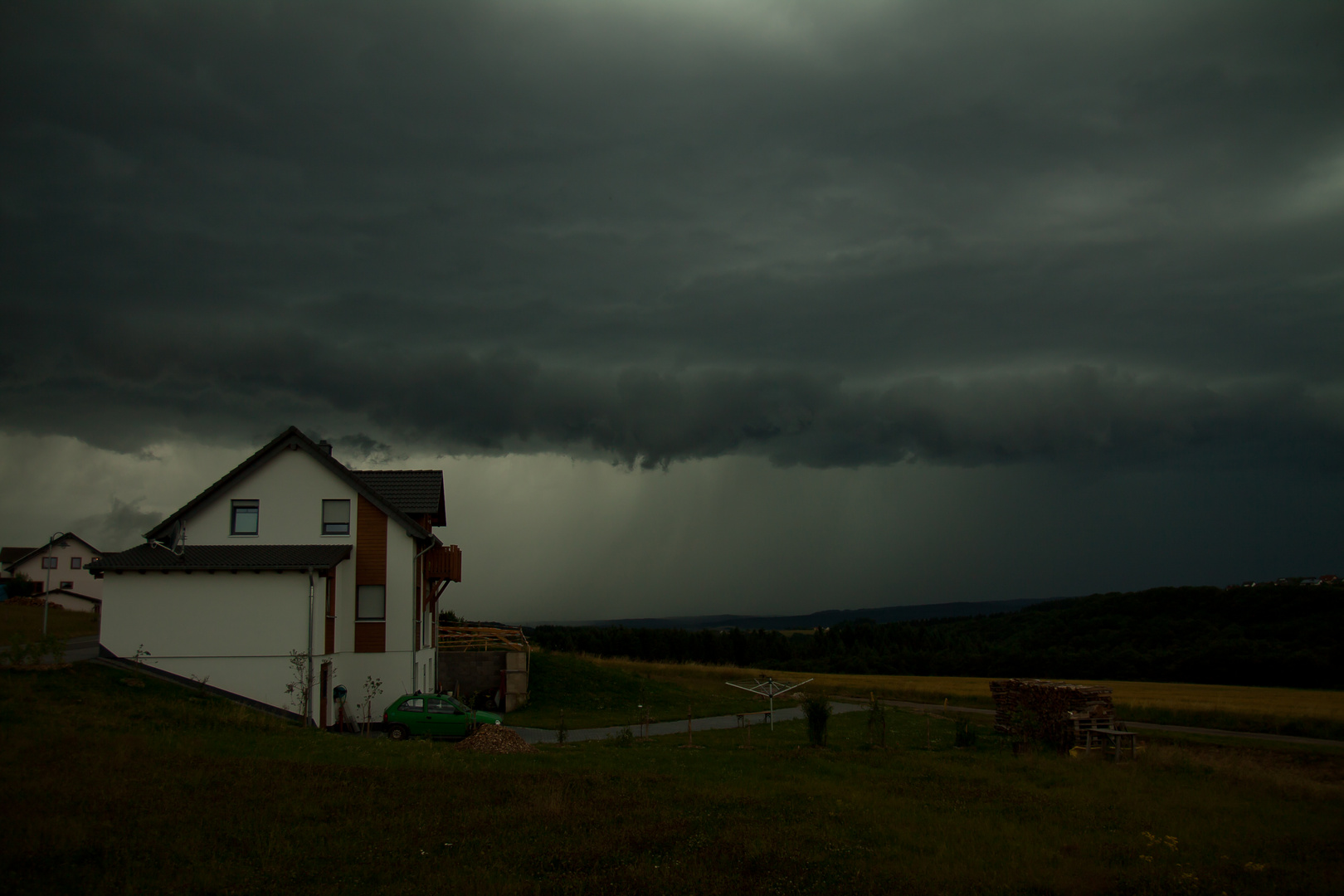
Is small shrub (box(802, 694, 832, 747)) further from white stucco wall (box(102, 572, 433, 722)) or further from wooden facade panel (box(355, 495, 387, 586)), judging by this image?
wooden facade panel (box(355, 495, 387, 586))

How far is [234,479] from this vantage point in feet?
114

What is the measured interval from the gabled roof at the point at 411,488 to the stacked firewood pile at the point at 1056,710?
26.3 m

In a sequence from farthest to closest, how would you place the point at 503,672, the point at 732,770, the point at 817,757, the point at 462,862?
the point at 503,672 → the point at 817,757 → the point at 732,770 → the point at 462,862

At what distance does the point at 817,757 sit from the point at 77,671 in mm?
→ 22979

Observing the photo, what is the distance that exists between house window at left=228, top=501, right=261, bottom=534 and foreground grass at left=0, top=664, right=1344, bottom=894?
1063cm

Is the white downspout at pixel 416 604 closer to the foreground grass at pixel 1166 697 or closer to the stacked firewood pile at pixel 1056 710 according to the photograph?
the foreground grass at pixel 1166 697

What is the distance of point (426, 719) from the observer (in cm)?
3036

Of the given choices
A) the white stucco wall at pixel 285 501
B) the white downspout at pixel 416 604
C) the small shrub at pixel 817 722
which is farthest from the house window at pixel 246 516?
the small shrub at pixel 817 722

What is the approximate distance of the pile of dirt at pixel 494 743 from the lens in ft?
84.6

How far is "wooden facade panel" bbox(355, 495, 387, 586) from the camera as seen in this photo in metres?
35.7

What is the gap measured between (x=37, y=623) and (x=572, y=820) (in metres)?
53.0

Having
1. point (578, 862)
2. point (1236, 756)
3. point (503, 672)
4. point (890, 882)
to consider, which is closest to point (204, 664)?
point (503, 672)

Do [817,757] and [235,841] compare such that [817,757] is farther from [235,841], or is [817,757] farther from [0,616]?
[0,616]

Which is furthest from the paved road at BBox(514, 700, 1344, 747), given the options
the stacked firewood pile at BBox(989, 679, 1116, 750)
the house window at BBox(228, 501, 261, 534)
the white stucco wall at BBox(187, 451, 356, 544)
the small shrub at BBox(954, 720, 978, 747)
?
the house window at BBox(228, 501, 261, 534)
